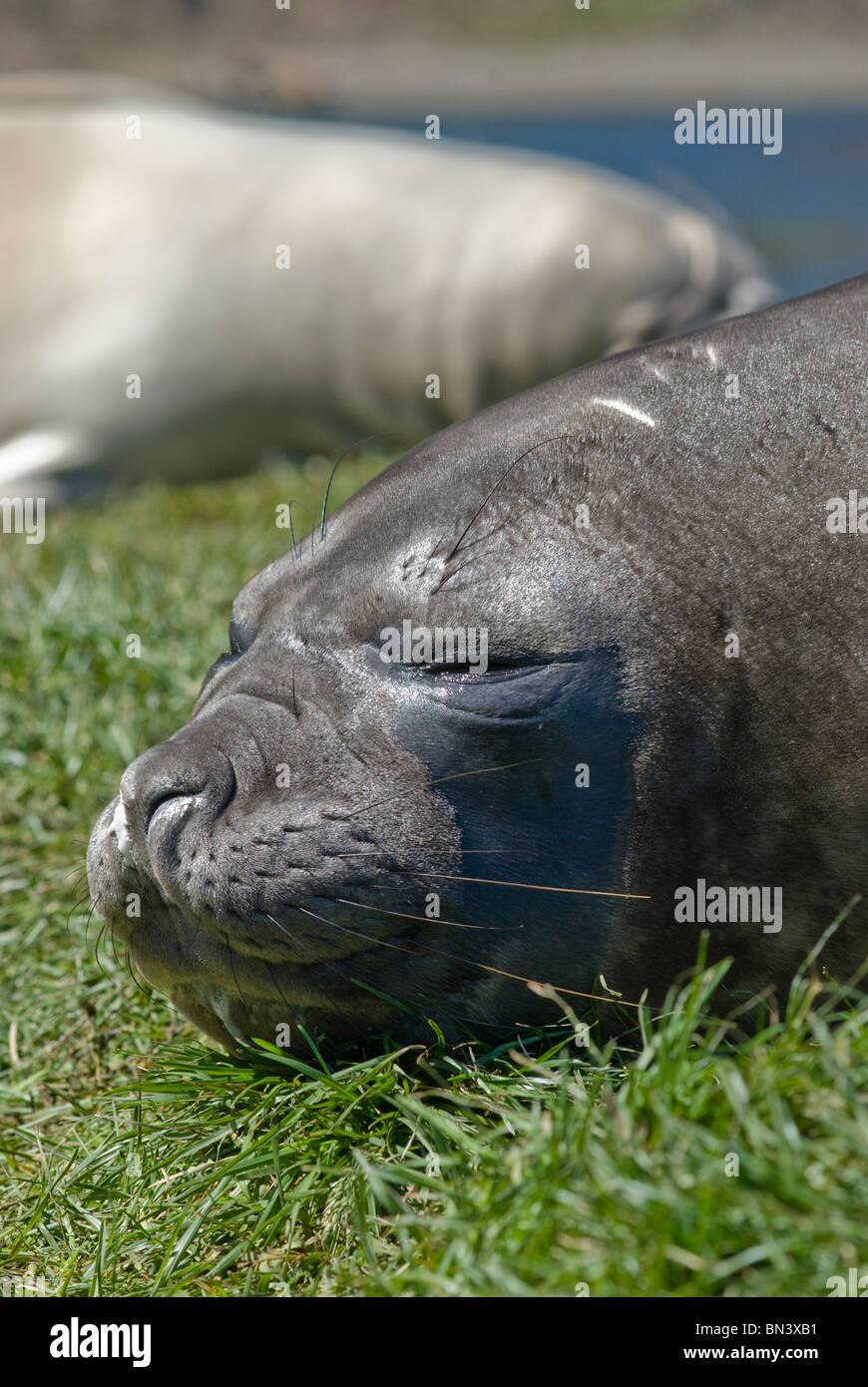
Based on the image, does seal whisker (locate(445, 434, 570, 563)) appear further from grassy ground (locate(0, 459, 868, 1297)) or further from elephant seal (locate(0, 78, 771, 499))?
elephant seal (locate(0, 78, 771, 499))

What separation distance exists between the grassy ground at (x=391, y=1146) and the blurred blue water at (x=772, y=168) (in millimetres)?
13826

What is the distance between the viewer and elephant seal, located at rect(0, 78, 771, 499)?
808cm

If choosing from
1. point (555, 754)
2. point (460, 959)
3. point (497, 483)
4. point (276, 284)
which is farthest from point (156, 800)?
point (276, 284)

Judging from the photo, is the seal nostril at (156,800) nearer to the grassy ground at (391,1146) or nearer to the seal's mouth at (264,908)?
the seal's mouth at (264,908)

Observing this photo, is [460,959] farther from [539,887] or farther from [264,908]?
[264,908]

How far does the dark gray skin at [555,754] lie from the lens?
2.75m

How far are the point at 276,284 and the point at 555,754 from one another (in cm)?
612

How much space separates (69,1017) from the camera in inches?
146

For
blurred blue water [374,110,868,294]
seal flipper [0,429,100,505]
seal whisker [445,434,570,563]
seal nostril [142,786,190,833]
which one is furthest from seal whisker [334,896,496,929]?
blurred blue water [374,110,868,294]

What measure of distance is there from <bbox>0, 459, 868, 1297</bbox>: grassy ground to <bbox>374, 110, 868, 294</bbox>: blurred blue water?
13826mm

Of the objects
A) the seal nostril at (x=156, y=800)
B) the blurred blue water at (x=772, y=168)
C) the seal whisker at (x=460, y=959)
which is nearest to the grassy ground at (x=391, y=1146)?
the seal whisker at (x=460, y=959)

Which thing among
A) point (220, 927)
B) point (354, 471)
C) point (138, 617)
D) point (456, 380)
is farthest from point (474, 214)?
point (220, 927)
